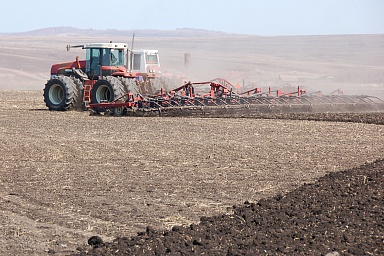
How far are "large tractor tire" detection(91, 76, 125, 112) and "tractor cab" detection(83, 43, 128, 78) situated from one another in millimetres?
1189

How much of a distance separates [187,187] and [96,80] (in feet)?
42.3

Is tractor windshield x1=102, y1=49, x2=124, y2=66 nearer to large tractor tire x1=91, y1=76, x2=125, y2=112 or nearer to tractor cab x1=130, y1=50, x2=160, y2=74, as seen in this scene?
large tractor tire x1=91, y1=76, x2=125, y2=112

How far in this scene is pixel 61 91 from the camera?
915 inches

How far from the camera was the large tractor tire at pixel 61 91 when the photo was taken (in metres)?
22.0

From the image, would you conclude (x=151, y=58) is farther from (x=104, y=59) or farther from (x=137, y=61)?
(x=104, y=59)

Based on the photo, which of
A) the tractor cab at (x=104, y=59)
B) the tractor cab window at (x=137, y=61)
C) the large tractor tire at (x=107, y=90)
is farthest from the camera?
the tractor cab window at (x=137, y=61)

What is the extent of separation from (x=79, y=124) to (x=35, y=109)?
20.1 feet

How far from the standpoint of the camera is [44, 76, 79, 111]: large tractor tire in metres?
22.0

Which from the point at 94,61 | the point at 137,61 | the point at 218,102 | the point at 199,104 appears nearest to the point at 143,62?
the point at 137,61

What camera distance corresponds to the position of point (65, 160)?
12.2 meters

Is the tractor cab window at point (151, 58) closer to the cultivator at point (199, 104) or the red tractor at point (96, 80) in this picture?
the red tractor at point (96, 80)

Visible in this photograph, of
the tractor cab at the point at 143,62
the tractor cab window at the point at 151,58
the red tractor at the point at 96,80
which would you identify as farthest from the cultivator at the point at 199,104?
the tractor cab window at the point at 151,58

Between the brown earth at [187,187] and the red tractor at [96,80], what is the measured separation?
423 centimetres

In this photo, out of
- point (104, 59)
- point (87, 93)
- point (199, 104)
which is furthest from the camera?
point (104, 59)
